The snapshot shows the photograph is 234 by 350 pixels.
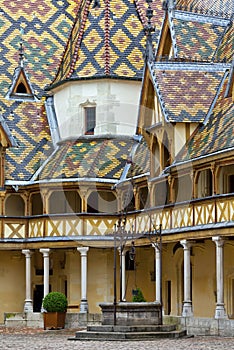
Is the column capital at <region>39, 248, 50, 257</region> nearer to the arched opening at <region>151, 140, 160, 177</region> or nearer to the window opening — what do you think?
the arched opening at <region>151, 140, 160, 177</region>

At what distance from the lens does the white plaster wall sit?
127 ft

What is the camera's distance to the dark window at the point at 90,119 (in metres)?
39.1

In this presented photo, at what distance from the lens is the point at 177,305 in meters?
34.6

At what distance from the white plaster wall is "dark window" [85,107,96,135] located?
191 mm

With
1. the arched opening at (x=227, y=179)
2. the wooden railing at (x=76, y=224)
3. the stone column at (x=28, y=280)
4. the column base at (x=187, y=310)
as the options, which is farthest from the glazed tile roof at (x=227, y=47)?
the stone column at (x=28, y=280)

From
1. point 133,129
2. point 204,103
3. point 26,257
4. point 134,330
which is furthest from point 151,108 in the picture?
point 134,330

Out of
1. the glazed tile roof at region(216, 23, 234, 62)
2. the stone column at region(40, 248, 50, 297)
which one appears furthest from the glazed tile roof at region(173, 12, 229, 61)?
the stone column at region(40, 248, 50, 297)

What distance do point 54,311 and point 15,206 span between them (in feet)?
22.6

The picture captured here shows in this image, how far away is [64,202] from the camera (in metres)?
38.2

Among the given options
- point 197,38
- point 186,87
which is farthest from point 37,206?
point 186,87

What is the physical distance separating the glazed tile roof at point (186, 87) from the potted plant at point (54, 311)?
6509 mm

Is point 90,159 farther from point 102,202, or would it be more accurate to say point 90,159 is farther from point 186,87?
point 186,87

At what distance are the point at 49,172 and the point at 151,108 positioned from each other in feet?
16.5

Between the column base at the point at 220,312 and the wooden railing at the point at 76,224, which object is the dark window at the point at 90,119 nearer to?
the wooden railing at the point at 76,224
